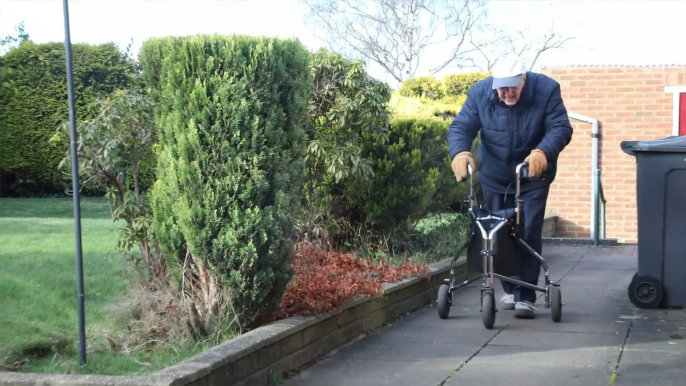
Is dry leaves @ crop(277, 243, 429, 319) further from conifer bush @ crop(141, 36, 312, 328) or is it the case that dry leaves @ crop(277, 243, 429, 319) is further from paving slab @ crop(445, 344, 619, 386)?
paving slab @ crop(445, 344, 619, 386)

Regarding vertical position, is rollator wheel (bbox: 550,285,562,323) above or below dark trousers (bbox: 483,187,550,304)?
below

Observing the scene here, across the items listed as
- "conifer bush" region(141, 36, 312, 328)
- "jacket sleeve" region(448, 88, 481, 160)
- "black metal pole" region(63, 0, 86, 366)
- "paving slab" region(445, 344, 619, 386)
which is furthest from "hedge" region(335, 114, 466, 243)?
"black metal pole" region(63, 0, 86, 366)

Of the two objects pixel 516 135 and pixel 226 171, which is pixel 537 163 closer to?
pixel 516 135

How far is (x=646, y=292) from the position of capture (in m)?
6.65

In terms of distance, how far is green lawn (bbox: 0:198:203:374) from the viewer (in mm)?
4535

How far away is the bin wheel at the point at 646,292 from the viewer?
21.7ft

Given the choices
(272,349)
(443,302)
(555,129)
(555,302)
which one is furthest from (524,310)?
(272,349)

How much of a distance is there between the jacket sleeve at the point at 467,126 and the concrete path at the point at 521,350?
1.31m

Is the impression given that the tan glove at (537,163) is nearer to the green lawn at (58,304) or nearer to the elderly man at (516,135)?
the elderly man at (516,135)

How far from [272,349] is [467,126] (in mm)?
2586

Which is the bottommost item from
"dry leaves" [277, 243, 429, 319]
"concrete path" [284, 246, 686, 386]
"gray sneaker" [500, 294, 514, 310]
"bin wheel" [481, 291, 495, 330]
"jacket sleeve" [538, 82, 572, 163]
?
"concrete path" [284, 246, 686, 386]

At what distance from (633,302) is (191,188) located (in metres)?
3.81

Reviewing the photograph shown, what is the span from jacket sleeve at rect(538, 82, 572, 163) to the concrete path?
4.02ft

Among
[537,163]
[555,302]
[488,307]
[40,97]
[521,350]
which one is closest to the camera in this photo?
[521,350]
